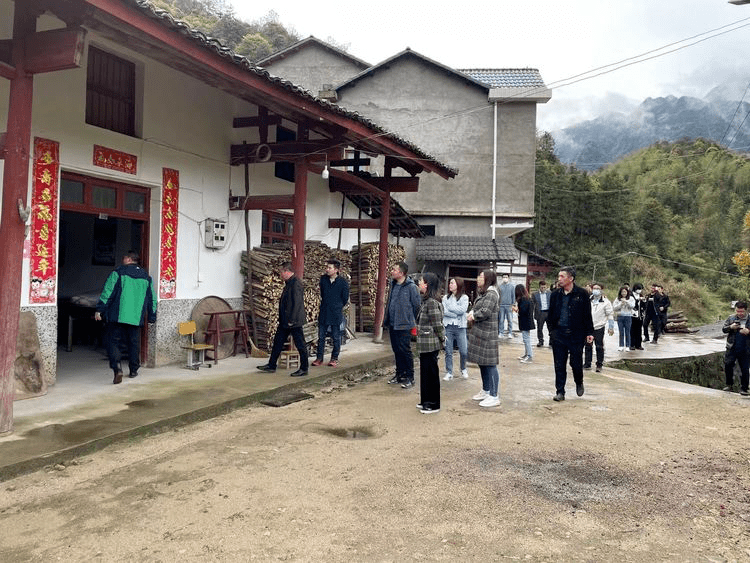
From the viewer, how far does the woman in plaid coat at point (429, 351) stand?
6.51 meters

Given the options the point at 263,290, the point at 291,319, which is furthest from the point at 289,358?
the point at 263,290

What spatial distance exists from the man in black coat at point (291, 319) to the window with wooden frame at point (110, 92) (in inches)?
122

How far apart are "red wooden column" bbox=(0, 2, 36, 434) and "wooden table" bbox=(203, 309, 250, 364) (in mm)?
3876

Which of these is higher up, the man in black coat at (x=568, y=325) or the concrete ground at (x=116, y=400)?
the man in black coat at (x=568, y=325)

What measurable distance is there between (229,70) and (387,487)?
486cm

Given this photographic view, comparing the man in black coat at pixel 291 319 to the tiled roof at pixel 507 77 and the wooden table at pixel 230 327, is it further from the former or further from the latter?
the tiled roof at pixel 507 77

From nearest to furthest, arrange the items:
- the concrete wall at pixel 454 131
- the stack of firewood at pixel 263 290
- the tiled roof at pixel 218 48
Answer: the tiled roof at pixel 218 48 → the stack of firewood at pixel 263 290 → the concrete wall at pixel 454 131

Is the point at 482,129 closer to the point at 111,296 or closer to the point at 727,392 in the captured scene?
the point at 727,392

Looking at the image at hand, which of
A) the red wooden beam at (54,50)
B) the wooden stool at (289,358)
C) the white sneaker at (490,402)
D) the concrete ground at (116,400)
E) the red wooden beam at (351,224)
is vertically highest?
the red wooden beam at (54,50)

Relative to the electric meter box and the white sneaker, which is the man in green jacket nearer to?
the electric meter box

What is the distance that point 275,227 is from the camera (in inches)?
449

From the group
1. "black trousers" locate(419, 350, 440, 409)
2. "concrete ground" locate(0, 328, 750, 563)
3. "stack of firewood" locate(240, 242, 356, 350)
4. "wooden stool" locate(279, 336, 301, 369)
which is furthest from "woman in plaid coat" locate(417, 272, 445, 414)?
"stack of firewood" locate(240, 242, 356, 350)

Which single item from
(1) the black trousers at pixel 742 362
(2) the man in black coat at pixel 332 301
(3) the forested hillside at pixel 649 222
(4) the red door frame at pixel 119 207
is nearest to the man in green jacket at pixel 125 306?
(4) the red door frame at pixel 119 207

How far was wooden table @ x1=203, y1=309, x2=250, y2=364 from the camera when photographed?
8688mm
